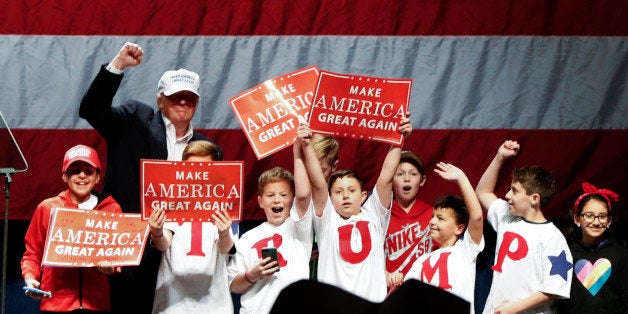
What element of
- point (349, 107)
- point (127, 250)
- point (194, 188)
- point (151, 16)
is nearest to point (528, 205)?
point (349, 107)

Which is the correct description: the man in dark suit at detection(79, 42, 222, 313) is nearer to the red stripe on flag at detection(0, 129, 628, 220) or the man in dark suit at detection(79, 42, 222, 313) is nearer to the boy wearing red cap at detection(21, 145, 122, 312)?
the boy wearing red cap at detection(21, 145, 122, 312)

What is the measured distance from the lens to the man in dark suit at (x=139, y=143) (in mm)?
4320

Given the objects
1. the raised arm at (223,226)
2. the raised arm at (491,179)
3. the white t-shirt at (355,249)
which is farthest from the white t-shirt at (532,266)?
the raised arm at (223,226)

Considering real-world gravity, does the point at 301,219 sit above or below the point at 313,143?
below

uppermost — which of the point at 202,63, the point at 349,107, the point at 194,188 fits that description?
the point at 202,63

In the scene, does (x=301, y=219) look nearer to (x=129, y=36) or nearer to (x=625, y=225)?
(x=129, y=36)

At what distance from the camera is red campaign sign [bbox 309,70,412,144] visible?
4.23 meters

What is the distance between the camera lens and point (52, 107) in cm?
488

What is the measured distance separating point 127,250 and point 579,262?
79.8 inches

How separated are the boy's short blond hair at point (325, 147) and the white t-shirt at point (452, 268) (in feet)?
1.96

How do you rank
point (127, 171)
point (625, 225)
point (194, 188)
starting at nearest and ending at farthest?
point (194, 188) < point (127, 171) < point (625, 225)

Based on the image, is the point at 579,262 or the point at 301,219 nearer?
the point at 301,219

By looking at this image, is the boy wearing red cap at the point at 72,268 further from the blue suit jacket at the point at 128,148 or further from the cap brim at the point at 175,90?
the cap brim at the point at 175,90

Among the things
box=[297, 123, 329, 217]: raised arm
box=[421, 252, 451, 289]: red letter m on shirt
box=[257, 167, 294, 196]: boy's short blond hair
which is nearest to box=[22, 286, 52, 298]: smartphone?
box=[257, 167, 294, 196]: boy's short blond hair
